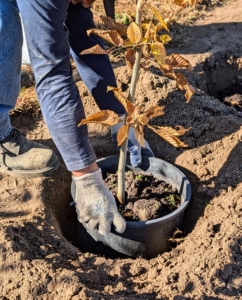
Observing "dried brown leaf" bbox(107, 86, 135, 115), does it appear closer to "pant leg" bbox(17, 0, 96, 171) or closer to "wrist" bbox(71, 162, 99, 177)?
"pant leg" bbox(17, 0, 96, 171)

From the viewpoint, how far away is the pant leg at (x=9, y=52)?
8.02ft

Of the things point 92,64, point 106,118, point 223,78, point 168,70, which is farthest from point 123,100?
point 223,78

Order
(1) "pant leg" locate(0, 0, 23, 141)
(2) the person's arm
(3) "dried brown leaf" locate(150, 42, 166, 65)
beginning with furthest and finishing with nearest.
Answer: (2) the person's arm
(1) "pant leg" locate(0, 0, 23, 141)
(3) "dried brown leaf" locate(150, 42, 166, 65)

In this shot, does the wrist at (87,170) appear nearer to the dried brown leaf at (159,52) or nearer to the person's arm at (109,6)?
the dried brown leaf at (159,52)

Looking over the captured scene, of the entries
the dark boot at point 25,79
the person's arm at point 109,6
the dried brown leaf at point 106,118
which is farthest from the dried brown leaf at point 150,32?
the person's arm at point 109,6

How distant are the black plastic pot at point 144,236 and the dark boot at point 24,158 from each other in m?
0.45

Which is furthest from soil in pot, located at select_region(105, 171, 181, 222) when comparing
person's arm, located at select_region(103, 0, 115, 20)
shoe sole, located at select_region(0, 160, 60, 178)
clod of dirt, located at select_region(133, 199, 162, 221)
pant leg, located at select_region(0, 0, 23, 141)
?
person's arm, located at select_region(103, 0, 115, 20)

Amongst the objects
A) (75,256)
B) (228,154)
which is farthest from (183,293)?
(228,154)

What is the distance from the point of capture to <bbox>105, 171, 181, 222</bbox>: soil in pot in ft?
8.23

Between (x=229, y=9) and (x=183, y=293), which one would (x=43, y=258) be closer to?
(x=183, y=293)

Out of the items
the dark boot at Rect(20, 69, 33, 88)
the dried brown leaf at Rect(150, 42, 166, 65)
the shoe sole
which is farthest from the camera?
the dark boot at Rect(20, 69, 33, 88)

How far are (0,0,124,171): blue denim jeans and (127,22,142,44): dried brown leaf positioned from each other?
296 millimetres

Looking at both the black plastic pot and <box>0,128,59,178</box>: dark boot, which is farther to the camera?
<box>0,128,59,178</box>: dark boot

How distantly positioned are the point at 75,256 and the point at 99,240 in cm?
18
